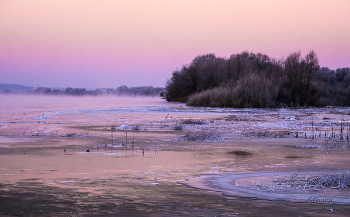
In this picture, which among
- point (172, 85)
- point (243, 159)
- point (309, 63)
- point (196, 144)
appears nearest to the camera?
point (243, 159)

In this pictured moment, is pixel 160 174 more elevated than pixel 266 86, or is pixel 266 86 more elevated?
pixel 266 86

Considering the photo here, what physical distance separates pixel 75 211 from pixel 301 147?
10281 millimetres

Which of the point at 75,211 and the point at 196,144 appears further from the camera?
the point at 196,144

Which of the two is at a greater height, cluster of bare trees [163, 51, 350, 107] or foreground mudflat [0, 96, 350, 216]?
cluster of bare trees [163, 51, 350, 107]

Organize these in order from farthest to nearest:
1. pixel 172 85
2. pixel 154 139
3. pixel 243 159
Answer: pixel 172 85 → pixel 154 139 → pixel 243 159

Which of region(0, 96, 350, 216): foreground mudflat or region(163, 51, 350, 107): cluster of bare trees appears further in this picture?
region(163, 51, 350, 107): cluster of bare trees

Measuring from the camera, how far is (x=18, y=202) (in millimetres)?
6445

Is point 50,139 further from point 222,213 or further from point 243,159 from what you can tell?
point 222,213

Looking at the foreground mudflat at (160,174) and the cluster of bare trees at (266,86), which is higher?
the cluster of bare trees at (266,86)

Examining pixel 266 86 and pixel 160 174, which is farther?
pixel 266 86

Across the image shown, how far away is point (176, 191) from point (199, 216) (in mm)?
1714

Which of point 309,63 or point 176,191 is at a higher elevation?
point 309,63

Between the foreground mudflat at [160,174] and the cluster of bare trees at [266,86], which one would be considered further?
the cluster of bare trees at [266,86]

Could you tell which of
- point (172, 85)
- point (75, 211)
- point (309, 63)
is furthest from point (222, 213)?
point (172, 85)
